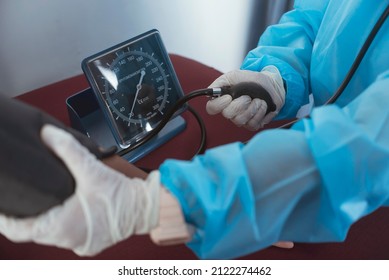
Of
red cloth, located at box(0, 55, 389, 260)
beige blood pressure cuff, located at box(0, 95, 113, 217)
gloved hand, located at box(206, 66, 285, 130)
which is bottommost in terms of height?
red cloth, located at box(0, 55, 389, 260)

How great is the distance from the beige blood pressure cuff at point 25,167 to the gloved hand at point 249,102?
16.2 inches

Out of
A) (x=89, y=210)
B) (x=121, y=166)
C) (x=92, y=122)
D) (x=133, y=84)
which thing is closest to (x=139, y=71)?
(x=133, y=84)

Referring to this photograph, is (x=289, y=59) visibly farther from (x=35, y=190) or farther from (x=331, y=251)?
(x=35, y=190)

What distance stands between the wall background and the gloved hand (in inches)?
19.8

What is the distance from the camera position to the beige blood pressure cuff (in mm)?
352

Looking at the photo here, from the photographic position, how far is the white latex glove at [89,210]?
1.31 ft

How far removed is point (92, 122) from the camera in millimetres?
722

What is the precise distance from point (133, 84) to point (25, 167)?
1.24 ft

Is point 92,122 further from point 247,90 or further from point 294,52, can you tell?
point 294,52

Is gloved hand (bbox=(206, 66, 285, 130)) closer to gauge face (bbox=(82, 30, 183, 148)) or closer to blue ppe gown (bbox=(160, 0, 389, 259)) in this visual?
gauge face (bbox=(82, 30, 183, 148))

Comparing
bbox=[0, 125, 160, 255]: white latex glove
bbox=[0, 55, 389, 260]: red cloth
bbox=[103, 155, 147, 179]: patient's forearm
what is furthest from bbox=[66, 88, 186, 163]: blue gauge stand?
bbox=[0, 125, 160, 255]: white latex glove

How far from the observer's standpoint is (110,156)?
0.51 meters

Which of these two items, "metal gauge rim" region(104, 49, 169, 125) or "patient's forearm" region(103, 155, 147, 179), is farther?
"metal gauge rim" region(104, 49, 169, 125)

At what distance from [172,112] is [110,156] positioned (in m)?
0.24
